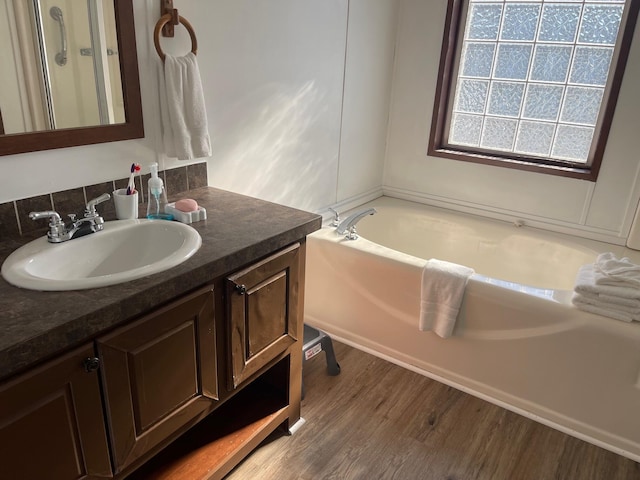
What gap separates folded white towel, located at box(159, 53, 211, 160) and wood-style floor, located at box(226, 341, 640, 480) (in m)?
1.10

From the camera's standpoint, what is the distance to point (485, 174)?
9.57 ft

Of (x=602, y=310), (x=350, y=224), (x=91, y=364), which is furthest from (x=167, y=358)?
(x=602, y=310)

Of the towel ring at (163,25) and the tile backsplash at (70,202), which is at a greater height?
the towel ring at (163,25)

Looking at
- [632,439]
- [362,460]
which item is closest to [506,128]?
[632,439]

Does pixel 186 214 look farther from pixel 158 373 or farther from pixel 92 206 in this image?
pixel 158 373

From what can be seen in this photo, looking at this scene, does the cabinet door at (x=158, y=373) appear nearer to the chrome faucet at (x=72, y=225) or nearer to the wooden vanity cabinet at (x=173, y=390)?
the wooden vanity cabinet at (x=173, y=390)

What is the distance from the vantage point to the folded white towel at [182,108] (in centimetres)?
163

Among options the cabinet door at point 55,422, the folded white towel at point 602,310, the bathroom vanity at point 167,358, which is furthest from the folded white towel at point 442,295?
the cabinet door at point 55,422

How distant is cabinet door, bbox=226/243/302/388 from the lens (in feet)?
4.63

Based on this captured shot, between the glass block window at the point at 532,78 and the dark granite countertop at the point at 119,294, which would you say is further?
the glass block window at the point at 532,78

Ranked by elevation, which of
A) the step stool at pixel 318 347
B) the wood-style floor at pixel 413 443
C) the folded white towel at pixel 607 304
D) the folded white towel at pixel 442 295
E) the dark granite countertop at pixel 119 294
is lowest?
the wood-style floor at pixel 413 443

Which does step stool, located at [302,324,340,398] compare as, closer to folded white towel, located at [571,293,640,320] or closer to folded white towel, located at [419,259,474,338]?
folded white towel, located at [419,259,474,338]

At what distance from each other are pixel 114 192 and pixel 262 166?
0.81 meters

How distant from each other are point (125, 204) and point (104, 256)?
7.0 inches
